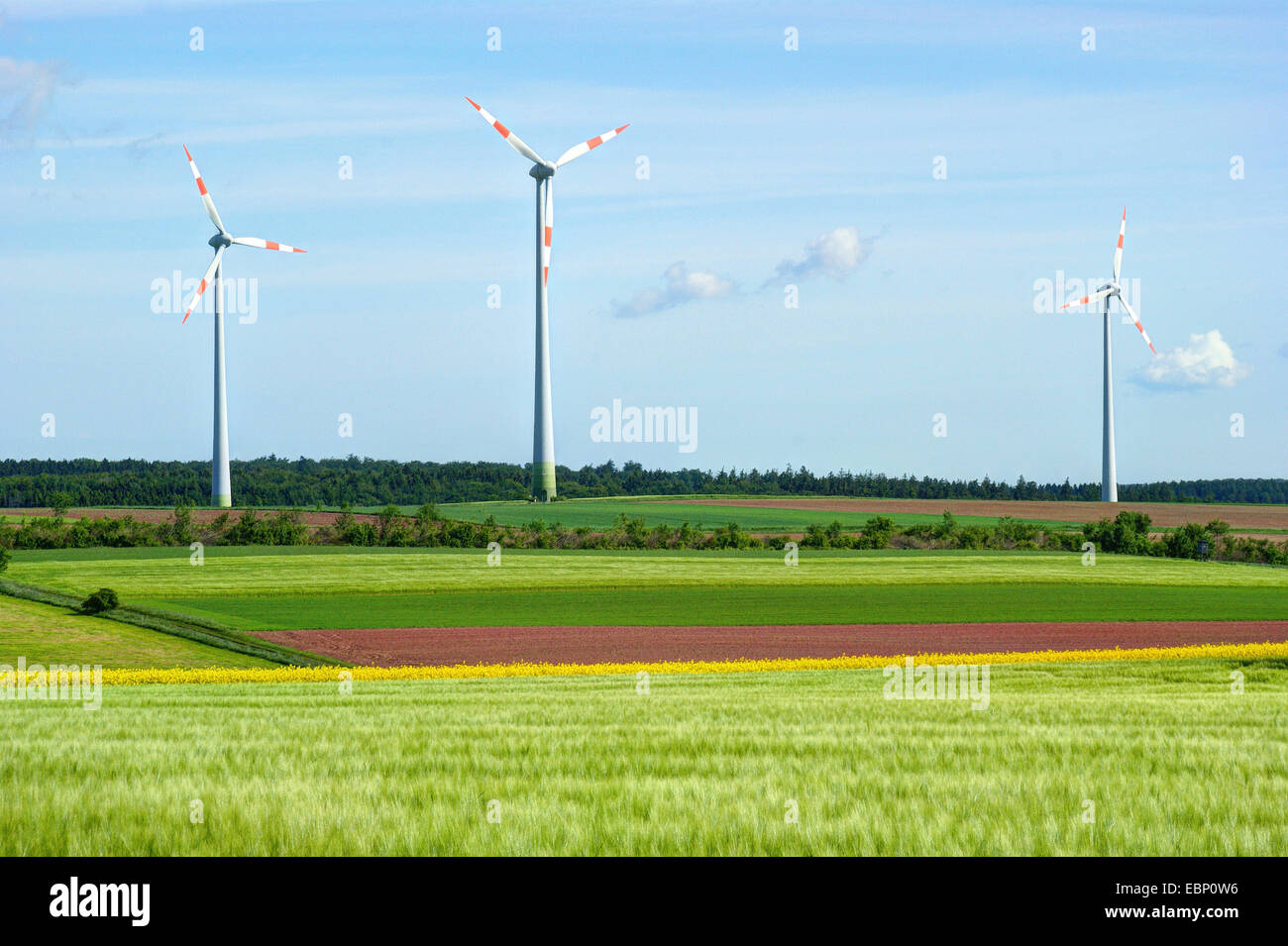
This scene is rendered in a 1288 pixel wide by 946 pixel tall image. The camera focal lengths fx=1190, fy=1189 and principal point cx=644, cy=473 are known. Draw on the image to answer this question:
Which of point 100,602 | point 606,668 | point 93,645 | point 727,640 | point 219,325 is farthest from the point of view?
point 219,325

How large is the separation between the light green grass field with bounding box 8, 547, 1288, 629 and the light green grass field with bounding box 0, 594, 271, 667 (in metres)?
6.18

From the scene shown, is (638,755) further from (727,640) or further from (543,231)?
(543,231)

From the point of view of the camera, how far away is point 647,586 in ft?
207

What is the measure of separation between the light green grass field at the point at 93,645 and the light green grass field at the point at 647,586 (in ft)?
20.3

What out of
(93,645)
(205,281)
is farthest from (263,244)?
(93,645)

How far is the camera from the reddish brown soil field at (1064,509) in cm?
9900

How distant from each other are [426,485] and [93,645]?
118589 mm

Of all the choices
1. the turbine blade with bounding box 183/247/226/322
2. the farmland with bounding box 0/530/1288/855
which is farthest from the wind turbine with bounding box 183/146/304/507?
the farmland with bounding box 0/530/1288/855

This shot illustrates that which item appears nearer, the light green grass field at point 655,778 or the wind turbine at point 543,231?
the light green grass field at point 655,778

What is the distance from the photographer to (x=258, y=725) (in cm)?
1584

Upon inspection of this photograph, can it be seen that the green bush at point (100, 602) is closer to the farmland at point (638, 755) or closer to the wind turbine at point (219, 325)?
the farmland at point (638, 755)

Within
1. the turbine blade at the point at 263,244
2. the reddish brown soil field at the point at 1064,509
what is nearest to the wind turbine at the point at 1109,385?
the reddish brown soil field at the point at 1064,509
